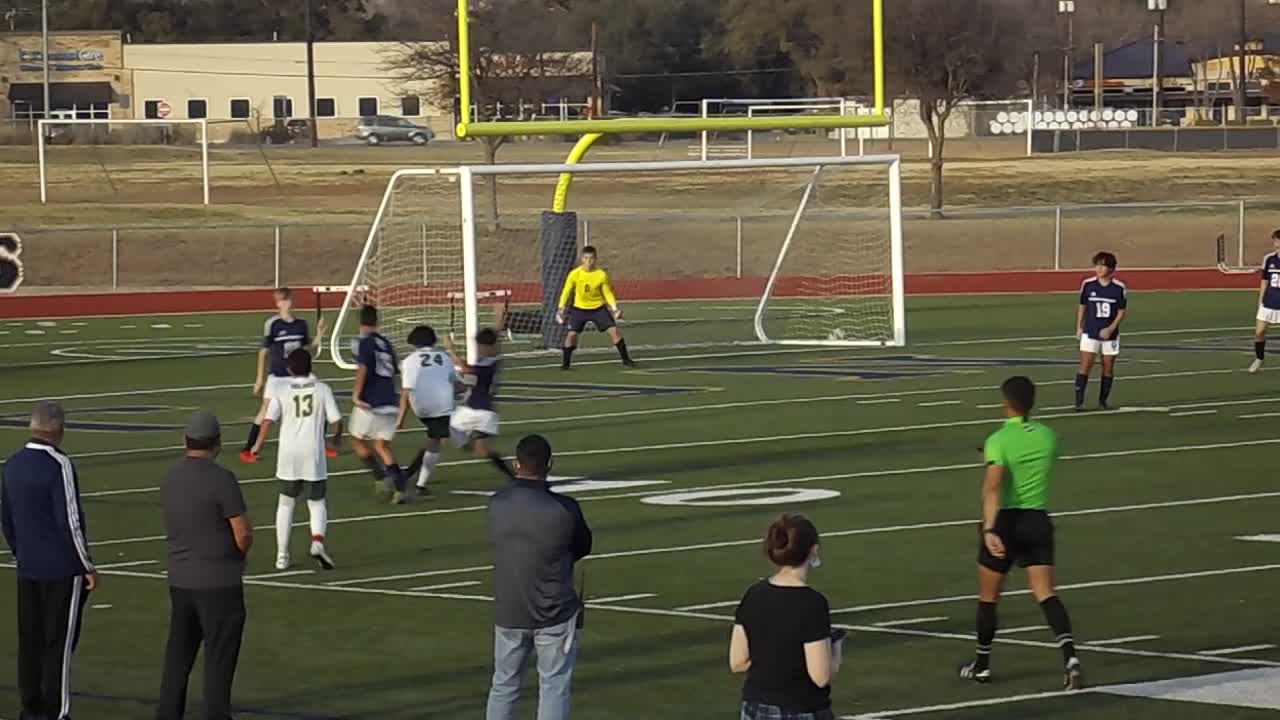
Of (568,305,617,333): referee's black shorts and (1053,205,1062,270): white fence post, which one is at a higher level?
(1053,205,1062,270): white fence post

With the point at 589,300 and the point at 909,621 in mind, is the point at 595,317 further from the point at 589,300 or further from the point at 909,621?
the point at 909,621

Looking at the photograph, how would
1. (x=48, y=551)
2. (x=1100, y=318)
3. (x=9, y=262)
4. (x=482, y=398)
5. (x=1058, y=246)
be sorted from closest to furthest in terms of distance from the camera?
1. (x=48, y=551)
2. (x=482, y=398)
3. (x=1100, y=318)
4. (x=9, y=262)
5. (x=1058, y=246)

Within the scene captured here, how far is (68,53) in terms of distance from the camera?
106500 mm

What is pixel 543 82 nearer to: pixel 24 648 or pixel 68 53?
pixel 24 648

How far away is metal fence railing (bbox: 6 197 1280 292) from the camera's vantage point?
50875mm

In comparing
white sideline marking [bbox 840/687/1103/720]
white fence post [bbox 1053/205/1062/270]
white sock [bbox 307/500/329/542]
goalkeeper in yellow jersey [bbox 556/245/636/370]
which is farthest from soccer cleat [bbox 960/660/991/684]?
white fence post [bbox 1053/205/1062/270]

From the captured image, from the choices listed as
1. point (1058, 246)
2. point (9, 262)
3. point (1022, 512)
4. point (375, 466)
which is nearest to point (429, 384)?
point (375, 466)

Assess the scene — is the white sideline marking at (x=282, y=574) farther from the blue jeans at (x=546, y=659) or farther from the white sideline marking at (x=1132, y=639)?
the blue jeans at (x=546, y=659)

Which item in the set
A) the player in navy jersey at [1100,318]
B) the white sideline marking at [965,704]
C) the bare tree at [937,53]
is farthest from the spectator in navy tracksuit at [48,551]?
the bare tree at [937,53]

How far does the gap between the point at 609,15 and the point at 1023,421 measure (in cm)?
4609

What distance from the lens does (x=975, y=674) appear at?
12.4 metres

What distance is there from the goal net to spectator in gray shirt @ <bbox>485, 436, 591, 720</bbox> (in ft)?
58.4

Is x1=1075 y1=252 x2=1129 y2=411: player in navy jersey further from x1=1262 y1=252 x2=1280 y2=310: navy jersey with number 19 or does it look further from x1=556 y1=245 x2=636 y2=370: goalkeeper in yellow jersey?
x1=556 y1=245 x2=636 y2=370: goalkeeper in yellow jersey

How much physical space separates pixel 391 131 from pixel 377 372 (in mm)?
75412
